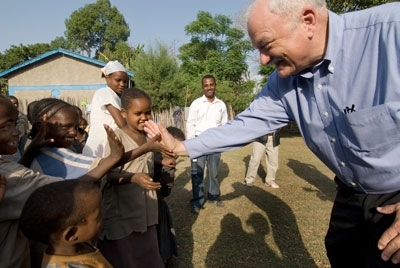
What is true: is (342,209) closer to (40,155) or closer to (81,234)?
(81,234)

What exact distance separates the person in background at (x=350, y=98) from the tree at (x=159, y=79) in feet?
62.9

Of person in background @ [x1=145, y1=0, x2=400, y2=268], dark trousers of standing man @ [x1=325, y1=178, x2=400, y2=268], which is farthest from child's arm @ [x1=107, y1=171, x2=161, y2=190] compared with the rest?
dark trousers of standing man @ [x1=325, y1=178, x2=400, y2=268]

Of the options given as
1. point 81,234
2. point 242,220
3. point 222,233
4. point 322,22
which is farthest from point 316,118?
point 242,220

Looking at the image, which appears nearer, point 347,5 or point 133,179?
point 133,179

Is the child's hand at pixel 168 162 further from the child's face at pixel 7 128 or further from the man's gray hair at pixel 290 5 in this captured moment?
the man's gray hair at pixel 290 5

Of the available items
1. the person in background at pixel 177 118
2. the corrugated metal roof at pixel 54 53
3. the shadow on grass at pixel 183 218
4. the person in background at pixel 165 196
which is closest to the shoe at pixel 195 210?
the shadow on grass at pixel 183 218

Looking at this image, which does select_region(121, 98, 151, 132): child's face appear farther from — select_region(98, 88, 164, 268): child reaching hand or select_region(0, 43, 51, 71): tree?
select_region(0, 43, 51, 71): tree

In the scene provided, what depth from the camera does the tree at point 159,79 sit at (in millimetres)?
21000

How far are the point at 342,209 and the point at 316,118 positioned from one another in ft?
1.95

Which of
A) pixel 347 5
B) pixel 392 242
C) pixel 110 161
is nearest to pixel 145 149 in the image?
pixel 110 161

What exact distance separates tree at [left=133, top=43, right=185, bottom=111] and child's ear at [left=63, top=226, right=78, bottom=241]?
19.4 metres

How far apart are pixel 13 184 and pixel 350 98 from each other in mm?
1728

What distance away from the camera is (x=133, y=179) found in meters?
2.21

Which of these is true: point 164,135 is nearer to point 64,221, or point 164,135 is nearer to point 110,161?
point 110,161
